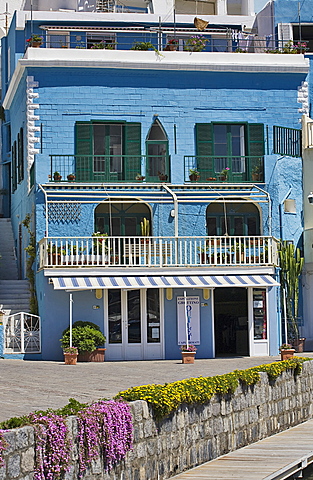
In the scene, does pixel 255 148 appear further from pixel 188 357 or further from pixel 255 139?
pixel 188 357

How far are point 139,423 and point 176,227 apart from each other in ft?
51.1

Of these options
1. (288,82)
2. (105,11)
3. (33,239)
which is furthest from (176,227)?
(105,11)

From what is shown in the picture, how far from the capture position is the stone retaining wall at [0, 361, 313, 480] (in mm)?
11031

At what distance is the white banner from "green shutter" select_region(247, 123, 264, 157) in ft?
19.8

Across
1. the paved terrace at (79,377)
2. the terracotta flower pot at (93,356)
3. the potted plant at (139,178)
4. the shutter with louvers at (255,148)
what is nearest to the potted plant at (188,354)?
the paved terrace at (79,377)

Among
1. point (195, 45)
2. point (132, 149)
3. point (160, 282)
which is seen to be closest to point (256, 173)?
point (132, 149)

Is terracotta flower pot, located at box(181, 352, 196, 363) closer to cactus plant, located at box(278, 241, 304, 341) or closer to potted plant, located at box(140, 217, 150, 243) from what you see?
potted plant, located at box(140, 217, 150, 243)

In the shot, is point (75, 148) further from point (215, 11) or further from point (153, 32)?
point (215, 11)

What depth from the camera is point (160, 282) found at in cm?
2755

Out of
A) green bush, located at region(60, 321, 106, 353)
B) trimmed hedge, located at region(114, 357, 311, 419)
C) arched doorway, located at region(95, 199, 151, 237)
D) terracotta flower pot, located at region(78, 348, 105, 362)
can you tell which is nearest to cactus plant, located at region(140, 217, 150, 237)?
arched doorway, located at region(95, 199, 151, 237)

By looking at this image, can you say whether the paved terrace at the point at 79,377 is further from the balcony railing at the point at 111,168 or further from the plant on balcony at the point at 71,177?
the balcony railing at the point at 111,168

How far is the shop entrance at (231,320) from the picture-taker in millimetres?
30141

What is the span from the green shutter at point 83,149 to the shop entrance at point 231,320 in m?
5.80

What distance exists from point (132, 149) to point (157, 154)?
91cm
